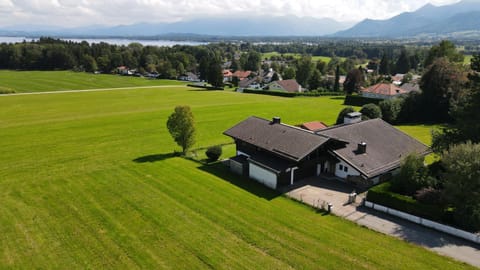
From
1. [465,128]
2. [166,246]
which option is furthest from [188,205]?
[465,128]

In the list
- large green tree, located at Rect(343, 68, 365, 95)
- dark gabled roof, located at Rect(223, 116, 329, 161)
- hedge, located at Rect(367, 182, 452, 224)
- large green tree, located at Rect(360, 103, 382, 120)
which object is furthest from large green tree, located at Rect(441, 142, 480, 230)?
large green tree, located at Rect(343, 68, 365, 95)

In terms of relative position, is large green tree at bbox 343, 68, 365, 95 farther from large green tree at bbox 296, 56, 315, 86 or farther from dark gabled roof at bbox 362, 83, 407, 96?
large green tree at bbox 296, 56, 315, 86

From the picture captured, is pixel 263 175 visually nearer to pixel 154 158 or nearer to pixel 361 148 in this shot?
pixel 361 148

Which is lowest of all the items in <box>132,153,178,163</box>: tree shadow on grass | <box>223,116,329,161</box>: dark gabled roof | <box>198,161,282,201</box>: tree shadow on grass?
<box>198,161,282,201</box>: tree shadow on grass

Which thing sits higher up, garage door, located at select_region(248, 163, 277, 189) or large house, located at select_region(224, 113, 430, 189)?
large house, located at select_region(224, 113, 430, 189)

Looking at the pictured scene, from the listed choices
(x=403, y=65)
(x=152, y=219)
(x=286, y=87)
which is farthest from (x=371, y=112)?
(x=403, y=65)

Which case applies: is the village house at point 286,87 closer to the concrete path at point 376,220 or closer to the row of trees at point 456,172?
the row of trees at point 456,172

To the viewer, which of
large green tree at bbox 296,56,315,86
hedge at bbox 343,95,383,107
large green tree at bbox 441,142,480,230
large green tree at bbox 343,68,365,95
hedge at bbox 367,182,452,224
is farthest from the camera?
large green tree at bbox 296,56,315,86
